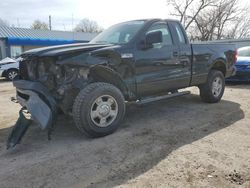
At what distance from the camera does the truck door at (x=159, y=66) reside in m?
5.43

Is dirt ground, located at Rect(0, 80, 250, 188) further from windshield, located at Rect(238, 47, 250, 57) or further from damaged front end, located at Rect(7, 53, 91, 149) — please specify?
windshield, located at Rect(238, 47, 250, 57)

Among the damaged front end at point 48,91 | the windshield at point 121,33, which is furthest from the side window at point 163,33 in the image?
the damaged front end at point 48,91

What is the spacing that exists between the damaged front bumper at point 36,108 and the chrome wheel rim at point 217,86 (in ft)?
13.8

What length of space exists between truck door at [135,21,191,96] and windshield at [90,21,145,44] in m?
0.26

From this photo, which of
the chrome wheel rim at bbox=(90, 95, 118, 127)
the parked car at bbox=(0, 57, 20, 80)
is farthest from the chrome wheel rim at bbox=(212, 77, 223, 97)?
the parked car at bbox=(0, 57, 20, 80)

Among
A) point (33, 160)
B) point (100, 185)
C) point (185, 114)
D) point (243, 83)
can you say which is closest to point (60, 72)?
point (33, 160)

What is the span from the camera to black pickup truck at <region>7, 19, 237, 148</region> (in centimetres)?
458

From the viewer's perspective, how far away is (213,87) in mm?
7242

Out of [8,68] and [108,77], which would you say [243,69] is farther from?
[8,68]

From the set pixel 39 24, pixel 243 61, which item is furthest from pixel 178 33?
pixel 39 24

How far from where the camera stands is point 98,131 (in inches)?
186

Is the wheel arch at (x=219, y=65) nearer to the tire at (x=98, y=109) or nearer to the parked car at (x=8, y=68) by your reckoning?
the tire at (x=98, y=109)

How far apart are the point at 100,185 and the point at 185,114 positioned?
339 cm

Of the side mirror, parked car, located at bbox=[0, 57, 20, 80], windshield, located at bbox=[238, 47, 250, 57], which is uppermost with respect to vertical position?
the side mirror
